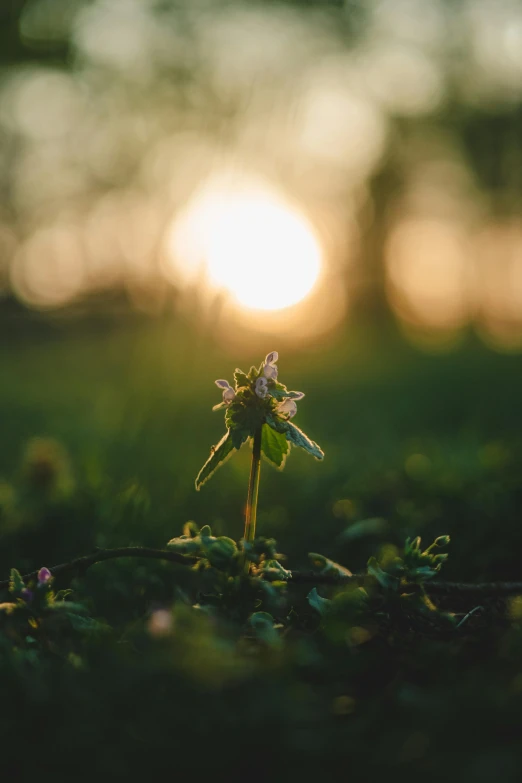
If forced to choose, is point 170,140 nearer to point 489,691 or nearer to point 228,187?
point 228,187

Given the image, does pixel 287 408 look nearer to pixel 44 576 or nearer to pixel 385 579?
pixel 385 579

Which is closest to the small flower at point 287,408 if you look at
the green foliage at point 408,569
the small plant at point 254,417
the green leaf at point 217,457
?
the small plant at point 254,417

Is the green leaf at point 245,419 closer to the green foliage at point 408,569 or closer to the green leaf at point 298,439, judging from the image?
the green leaf at point 298,439

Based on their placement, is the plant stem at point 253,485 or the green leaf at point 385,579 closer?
the green leaf at point 385,579

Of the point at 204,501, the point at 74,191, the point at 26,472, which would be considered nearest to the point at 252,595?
the point at 204,501

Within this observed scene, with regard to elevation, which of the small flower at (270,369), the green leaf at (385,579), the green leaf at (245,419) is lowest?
the green leaf at (385,579)
